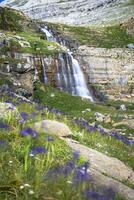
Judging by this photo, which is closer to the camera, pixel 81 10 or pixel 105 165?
pixel 105 165

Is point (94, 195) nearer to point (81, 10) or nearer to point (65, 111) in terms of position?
point (65, 111)

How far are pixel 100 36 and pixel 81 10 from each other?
7153 centimetres

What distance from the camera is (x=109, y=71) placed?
46.9 m

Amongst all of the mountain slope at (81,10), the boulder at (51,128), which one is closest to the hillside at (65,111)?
the boulder at (51,128)

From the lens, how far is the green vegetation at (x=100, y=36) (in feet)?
173

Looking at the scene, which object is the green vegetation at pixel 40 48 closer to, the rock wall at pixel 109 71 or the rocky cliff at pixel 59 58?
the rocky cliff at pixel 59 58

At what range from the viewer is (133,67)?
158 feet

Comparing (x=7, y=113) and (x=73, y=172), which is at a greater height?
(x=7, y=113)

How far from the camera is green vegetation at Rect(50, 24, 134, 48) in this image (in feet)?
173

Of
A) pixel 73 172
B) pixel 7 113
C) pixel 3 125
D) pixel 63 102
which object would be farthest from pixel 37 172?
pixel 63 102

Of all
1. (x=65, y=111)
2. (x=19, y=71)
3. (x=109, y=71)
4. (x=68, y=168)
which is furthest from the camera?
(x=109, y=71)

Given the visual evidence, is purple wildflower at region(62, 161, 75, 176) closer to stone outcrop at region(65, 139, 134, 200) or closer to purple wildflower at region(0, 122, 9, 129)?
stone outcrop at region(65, 139, 134, 200)

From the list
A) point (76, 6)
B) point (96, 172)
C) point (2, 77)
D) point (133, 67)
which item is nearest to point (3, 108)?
point (96, 172)

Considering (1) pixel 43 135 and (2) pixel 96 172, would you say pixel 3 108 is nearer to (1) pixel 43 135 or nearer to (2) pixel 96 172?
(1) pixel 43 135
